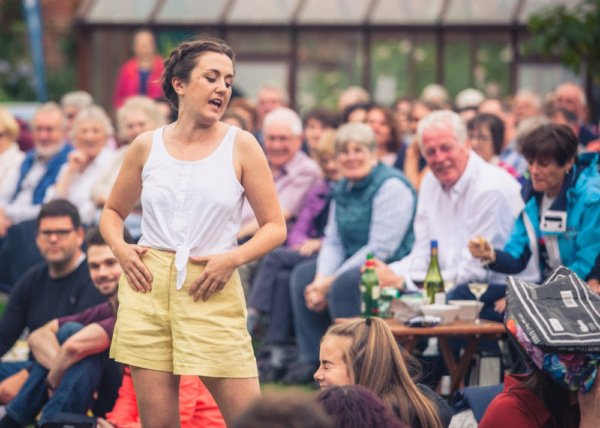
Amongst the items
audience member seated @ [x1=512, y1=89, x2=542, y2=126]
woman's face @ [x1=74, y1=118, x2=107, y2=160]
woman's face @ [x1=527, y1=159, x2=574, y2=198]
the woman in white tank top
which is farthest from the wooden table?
audience member seated @ [x1=512, y1=89, x2=542, y2=126]

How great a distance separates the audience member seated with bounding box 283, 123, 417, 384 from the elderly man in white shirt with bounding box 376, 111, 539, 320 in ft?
1.32

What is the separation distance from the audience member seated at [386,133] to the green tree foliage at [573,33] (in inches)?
66.6

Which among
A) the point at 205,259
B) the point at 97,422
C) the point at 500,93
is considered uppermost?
the point at 500,93

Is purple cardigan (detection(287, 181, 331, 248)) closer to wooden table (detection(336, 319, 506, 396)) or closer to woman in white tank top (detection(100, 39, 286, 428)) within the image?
wooden table (detection(336, 319, 506, 396))

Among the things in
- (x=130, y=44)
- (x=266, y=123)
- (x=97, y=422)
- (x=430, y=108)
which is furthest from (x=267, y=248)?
(x=130, y=44)

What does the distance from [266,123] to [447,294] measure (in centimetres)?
288

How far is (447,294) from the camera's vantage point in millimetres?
5598

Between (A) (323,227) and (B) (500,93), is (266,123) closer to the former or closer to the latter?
(A) (323,227)

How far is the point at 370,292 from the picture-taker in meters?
5.36

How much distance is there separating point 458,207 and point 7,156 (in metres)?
5.06

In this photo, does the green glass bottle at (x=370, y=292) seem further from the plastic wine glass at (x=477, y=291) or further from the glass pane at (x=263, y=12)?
the glass pane at (x=263, y=12)

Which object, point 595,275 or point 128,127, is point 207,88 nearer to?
point 595,275

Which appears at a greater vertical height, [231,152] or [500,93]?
[500,93]

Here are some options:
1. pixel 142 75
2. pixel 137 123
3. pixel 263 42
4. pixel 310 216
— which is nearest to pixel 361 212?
pixel 310 216
